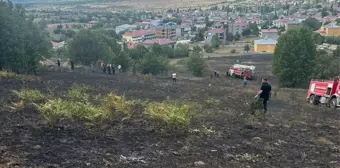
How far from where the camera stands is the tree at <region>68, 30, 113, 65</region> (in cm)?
5562

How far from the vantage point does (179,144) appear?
9242 millimetres

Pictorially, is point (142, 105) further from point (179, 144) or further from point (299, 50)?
point (299, 50)

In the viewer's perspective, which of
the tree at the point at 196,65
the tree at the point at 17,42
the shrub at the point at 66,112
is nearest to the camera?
the shrub at the point at 66,112

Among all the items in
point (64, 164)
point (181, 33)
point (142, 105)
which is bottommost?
point (181, 33)

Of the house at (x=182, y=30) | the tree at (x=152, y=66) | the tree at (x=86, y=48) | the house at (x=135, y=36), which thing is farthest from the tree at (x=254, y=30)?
the tree at (x=86, y=48)

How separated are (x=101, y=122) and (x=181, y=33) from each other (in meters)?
150

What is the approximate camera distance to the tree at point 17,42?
103 ft

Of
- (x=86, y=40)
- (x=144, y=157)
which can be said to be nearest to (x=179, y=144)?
(x=144, y=157)

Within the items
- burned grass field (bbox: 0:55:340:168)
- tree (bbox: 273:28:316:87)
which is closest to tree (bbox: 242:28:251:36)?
tree (bbox: 273:28:316:87)

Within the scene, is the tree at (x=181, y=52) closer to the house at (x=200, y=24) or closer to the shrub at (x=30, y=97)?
the shrub at (x=30, y=97)

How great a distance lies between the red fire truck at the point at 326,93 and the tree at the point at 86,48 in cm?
3755

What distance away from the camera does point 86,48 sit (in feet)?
184

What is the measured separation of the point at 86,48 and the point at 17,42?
79.5 ft

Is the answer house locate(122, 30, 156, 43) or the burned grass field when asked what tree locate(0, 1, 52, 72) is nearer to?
the burned grass field
